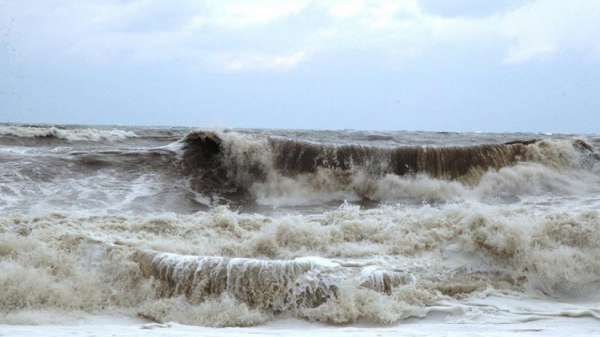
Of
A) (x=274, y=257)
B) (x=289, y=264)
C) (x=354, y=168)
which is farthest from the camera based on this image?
(x=354, y=168)

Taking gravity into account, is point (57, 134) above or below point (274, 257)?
above

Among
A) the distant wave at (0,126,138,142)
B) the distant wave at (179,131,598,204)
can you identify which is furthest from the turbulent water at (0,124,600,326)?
the distant wave at (0,126,138,142)

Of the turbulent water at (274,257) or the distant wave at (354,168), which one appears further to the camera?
the distant wave at (354,168)

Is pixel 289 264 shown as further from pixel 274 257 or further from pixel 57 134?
pixel 57 134

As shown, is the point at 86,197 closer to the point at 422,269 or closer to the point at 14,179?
the point at 14,179

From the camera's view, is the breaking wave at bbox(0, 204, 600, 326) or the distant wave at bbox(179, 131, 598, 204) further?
the distant wave at bbox(179, 131, 598, 204)

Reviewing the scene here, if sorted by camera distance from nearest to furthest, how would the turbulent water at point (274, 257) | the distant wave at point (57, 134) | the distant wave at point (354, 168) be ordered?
the turbulent water at point (274, 257) → the distant wave at point (354, 168) → the distant wave at point (57, 134)

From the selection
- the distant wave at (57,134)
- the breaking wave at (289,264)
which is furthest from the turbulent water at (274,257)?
the distant wave at (57,134)

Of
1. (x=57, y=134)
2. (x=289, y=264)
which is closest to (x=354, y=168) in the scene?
(x=289, y=264)

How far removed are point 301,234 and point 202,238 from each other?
1100 millimetres

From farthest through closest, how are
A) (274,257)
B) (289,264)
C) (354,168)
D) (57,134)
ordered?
(57,134), (354,168), (274,257), (289,264)

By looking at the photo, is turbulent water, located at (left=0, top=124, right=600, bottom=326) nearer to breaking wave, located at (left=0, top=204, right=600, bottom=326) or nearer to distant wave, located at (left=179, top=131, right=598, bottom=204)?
breaking wave, located at (left=0, top=204, right=600, bottom=326)

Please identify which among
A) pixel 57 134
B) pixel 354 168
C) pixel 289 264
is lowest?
pixel 289 264

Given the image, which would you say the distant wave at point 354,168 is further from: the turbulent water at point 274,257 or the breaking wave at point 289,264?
the breaking wave at point 289,264
